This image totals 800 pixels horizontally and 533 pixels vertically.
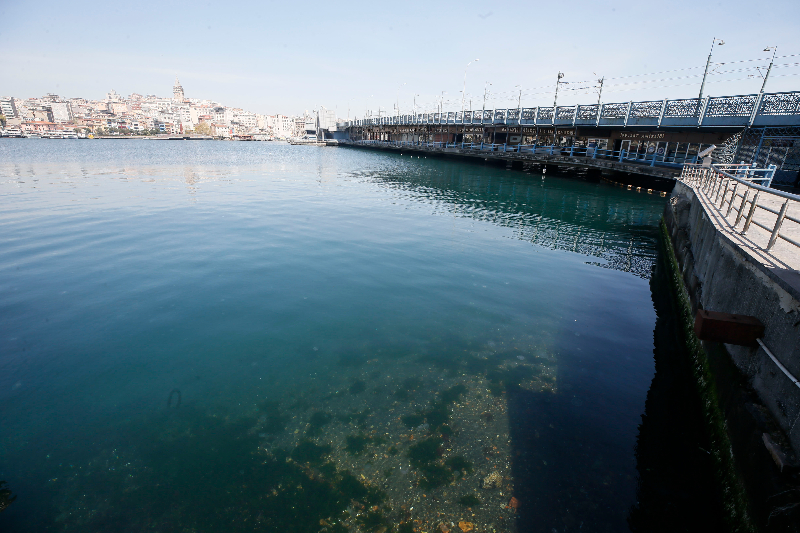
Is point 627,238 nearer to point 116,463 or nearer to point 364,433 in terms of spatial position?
point 364,433

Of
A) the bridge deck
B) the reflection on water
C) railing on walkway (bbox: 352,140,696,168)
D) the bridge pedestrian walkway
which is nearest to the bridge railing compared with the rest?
railing on walkway (bbox: 352,140,696,168)

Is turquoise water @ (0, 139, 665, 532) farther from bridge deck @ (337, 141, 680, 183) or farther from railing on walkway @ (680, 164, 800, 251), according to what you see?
bridge deck @ (337, 141, 680, 183)

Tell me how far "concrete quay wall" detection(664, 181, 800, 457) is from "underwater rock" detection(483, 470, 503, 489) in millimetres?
3338

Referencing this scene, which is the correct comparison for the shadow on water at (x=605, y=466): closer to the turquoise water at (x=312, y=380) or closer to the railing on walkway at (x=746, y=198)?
the turquoise water at (x=312, y=380)

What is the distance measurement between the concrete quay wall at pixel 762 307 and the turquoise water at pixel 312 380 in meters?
2.02

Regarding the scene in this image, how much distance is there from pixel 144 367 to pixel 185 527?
14.0 ft

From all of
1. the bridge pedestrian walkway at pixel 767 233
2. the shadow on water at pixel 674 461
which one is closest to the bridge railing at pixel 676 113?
the bridge pedestrian walkway at pixel 767 233

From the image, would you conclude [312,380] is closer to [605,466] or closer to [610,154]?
[605,466]

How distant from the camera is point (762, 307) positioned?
5668mm

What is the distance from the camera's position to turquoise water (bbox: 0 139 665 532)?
5168 millimetres

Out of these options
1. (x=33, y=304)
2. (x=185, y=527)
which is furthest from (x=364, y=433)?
(x=33, y=304)

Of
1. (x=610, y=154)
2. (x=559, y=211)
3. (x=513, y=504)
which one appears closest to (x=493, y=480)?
(x=513, y=504)

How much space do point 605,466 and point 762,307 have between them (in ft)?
11.1

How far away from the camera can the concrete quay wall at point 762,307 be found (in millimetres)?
4605
